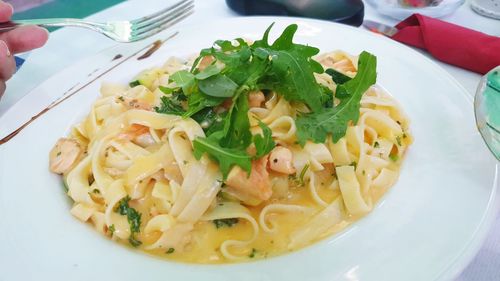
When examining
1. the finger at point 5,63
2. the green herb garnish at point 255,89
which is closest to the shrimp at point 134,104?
the green herb garnish at point 255,89

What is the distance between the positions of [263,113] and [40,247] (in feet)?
3.86

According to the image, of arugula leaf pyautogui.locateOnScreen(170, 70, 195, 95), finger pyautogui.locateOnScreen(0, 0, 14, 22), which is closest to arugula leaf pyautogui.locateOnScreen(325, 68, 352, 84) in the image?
arugula leaf pyautogui.locateOnScreen(170, 70, 195, 95)

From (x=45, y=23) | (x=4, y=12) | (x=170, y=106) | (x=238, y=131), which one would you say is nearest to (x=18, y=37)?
(x=4, y=12)

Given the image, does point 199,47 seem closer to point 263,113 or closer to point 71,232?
point 263,113

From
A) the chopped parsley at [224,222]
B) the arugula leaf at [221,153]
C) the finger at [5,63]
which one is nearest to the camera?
the arugula leaf at [221,153]

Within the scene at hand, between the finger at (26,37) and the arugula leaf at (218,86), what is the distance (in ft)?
4.23

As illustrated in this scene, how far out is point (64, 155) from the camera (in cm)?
227

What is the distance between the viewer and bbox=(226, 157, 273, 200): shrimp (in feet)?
6.28

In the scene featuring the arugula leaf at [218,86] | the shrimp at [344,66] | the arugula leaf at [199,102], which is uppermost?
the arugula leaf at [218,86]

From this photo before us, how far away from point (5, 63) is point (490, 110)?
2.51 m

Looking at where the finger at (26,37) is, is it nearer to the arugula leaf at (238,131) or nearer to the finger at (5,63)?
the finger at (5,63)

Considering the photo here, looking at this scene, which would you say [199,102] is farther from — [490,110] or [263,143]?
[490,110]

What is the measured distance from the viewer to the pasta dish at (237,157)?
6.40 feet

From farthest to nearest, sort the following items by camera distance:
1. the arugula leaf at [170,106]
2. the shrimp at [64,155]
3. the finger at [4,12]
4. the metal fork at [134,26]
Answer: the metal fork at [134,26] → the finger at [4,12] → the arugula leaf at [170,106] → the shrimp at [64,155]
